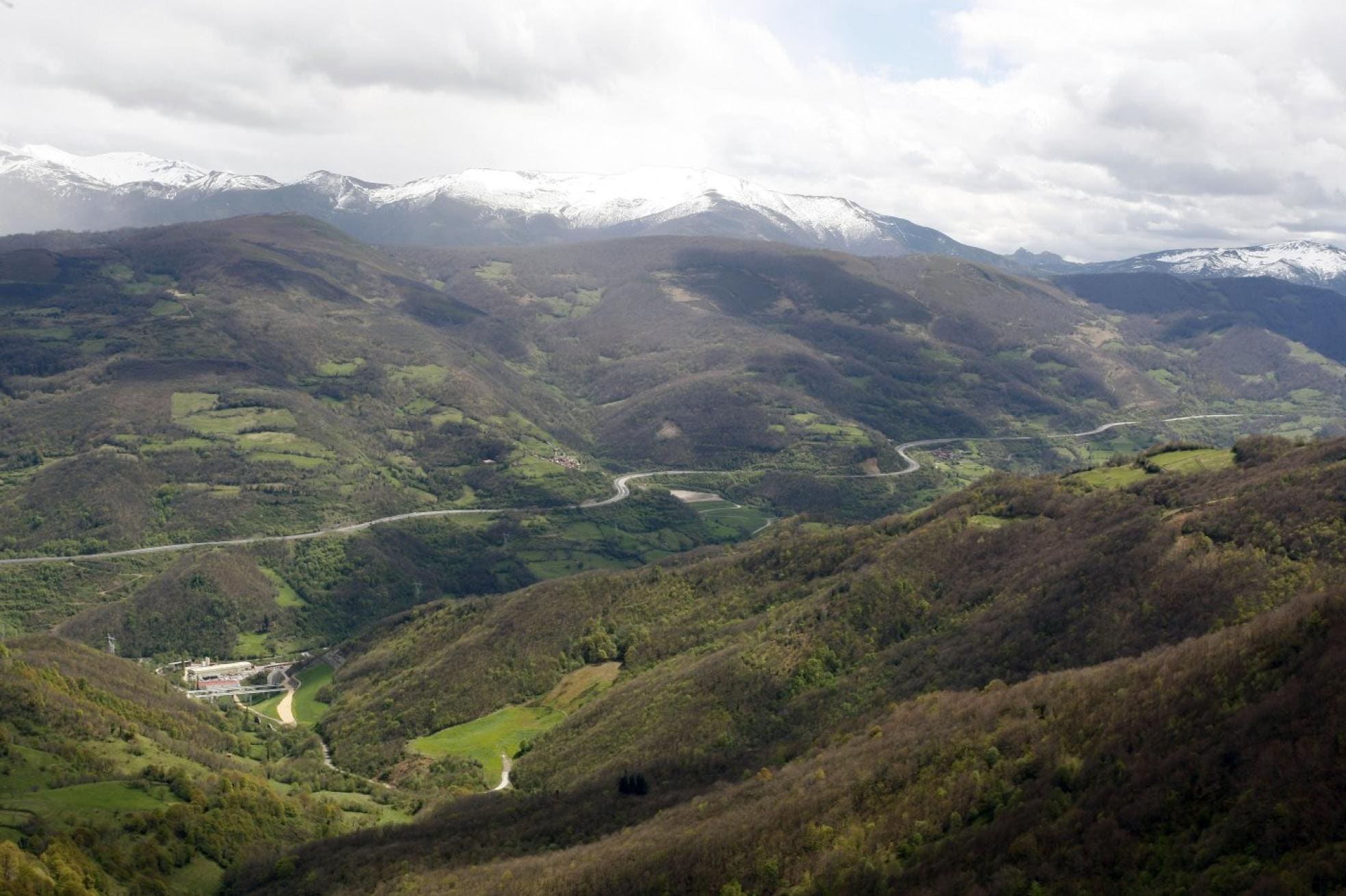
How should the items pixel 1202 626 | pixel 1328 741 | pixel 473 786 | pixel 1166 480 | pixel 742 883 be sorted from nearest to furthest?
pixel 1328 741, pixel 742 883, pixel 1202 626, pixel 473 786, pixel 1166 480

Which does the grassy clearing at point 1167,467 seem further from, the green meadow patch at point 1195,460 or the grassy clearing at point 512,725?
the grassy clearing at point 512,725

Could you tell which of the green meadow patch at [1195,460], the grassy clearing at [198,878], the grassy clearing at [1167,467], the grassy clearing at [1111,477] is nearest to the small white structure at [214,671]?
the grassy clearing at [198,878]

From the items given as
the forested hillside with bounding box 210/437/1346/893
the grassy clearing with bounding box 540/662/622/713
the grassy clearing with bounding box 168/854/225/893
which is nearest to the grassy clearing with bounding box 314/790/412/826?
the forested hillside with bounding box 210/437/1346/893

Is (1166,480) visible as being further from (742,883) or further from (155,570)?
(155,570)

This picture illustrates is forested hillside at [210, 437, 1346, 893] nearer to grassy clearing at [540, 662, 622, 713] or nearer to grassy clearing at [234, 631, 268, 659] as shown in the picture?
grassy clearing at [540, 662, 622, 713]

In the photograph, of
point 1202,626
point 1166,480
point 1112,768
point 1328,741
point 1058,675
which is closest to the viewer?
point 1328,741

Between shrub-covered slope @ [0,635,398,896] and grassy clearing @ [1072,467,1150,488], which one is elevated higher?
grassy clearing @ [1072,467,1150,488]

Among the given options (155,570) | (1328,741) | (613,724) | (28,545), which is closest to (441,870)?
(613,724)

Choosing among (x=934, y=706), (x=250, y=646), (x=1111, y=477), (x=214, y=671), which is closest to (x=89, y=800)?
(x=934, y=706)
